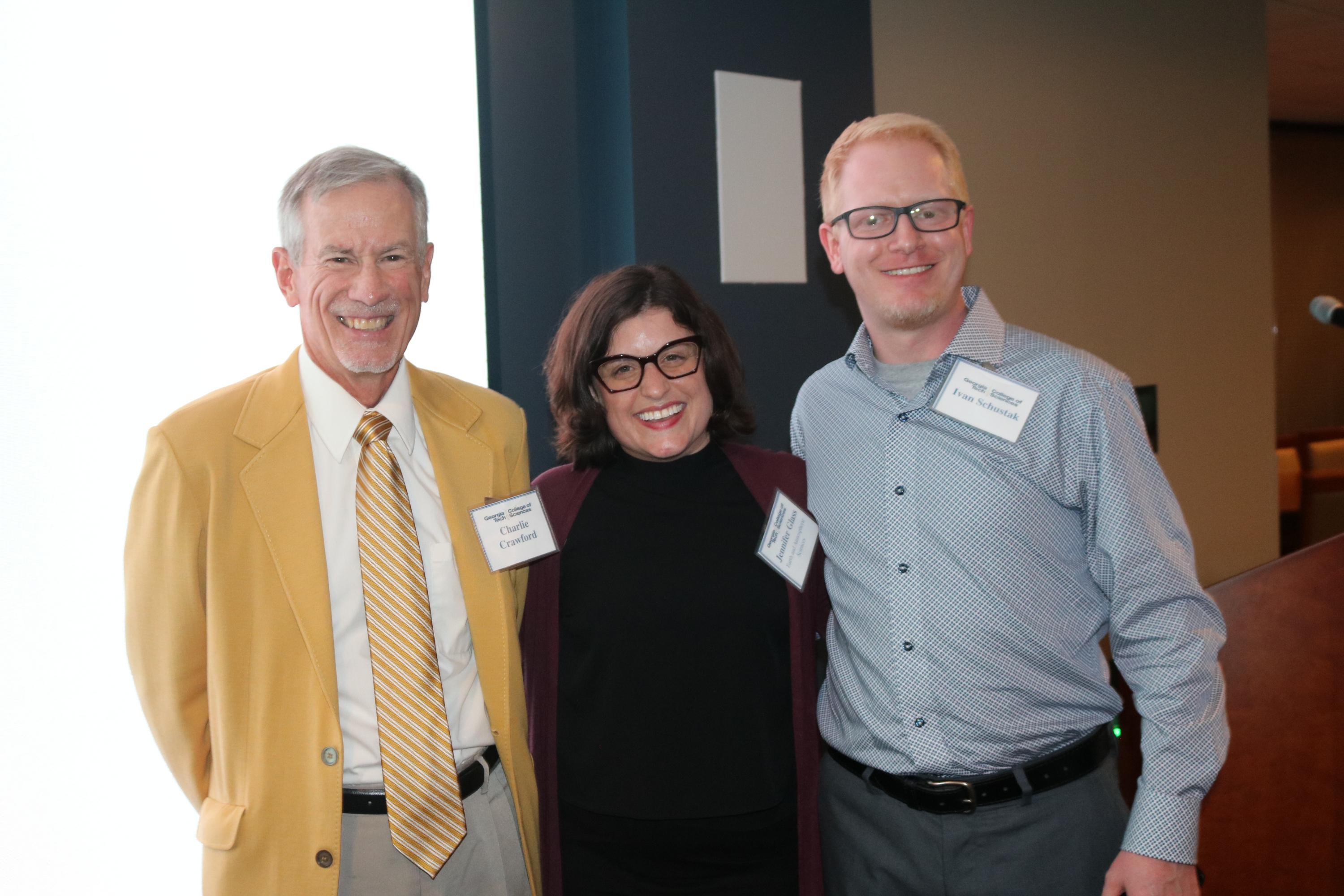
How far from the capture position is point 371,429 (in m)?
1.75

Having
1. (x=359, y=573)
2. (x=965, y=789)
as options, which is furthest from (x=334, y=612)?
(x=965, y=789)

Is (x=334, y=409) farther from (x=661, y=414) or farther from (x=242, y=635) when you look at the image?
(x=661, y=414)

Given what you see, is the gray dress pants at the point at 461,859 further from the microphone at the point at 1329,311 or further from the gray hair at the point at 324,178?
the microphone at the point at 1329,311

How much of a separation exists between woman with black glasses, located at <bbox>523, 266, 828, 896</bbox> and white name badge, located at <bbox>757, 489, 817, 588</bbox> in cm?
4

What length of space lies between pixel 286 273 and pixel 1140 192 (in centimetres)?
517

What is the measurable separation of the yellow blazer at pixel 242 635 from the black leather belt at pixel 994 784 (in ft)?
3.29

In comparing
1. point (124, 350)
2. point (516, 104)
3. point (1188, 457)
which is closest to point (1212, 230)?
point (1188, 457)

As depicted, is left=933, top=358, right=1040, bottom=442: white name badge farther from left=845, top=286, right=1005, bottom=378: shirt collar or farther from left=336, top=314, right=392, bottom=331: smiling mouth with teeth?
left=336, top=314, right=392, bottom=331: smiling mouth with teeth

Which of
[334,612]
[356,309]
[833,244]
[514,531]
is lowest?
[334,612]

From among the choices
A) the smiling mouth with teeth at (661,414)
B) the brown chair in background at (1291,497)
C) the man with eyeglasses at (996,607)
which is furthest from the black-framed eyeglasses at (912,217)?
the brown chair in background at (1291,497)

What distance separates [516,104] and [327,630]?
2.06 metres

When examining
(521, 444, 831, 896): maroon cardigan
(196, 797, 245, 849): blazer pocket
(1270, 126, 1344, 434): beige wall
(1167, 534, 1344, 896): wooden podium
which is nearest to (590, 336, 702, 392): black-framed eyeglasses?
(521, 444, 831, 896): maroon cardigan

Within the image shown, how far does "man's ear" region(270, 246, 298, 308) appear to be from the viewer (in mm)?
1816

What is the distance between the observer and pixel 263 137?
2.59 meters
